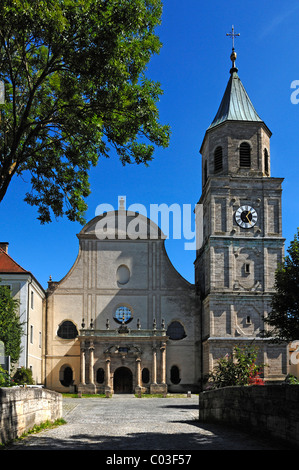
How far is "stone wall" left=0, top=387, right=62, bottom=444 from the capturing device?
38.1ft

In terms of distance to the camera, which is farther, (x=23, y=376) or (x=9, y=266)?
(x=9, y=266)

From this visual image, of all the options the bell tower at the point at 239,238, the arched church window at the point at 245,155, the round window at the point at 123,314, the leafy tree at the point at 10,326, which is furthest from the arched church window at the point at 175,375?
the arched church window at the point at 245,155

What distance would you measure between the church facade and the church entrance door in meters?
0.08

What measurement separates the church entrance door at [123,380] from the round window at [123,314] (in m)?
4.39

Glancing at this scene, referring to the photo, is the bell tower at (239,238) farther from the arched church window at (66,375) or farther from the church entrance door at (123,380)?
the arched church window at (66,375)

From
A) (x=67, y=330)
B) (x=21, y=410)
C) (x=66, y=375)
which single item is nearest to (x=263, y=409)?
(x=21, y=410)

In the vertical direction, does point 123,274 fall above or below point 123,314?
above

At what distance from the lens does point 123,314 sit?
48.8 m

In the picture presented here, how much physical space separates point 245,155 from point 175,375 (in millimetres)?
18921

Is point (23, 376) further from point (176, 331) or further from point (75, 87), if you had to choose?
point (75, 87)

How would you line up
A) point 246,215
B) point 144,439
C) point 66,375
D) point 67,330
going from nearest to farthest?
point 144,439
point 246,215
point 66,375
point 67,330

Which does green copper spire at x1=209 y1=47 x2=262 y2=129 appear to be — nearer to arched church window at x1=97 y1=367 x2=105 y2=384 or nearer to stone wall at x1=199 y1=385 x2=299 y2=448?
arched church window at x1=97 y1=367 x2=105 y2=384

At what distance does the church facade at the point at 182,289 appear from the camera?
4450 cm

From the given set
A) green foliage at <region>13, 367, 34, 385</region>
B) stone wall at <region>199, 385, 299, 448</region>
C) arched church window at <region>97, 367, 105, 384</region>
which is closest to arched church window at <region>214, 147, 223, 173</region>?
arched church window at <region>97, 367, 105, 384</region>
